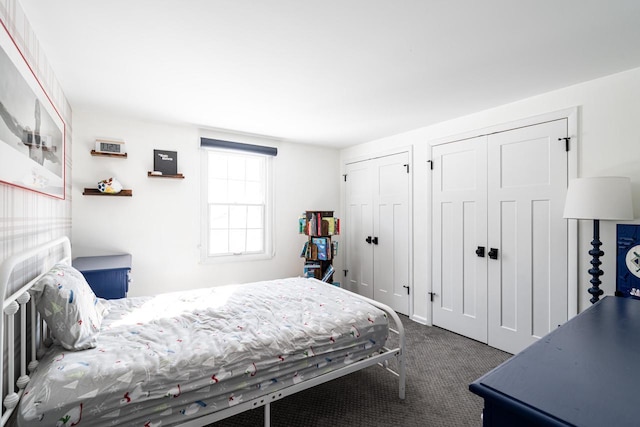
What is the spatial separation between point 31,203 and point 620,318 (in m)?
3.22

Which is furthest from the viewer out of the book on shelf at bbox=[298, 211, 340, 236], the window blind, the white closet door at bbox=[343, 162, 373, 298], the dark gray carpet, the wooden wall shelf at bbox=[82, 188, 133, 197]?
the white closet door at bbox=[343, 162, 373, 298]

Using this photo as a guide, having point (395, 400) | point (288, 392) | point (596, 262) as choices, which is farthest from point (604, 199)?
point (288, 392)

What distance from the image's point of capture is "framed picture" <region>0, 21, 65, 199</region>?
1312mm

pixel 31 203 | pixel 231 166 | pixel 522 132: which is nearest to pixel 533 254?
pixel 522 132

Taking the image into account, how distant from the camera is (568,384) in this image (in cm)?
84

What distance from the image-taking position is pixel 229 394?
5.25ft

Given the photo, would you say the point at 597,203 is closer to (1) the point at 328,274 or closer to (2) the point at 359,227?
(1) the point at 328,274

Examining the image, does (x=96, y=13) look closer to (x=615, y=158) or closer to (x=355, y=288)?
(x=615, y=158)

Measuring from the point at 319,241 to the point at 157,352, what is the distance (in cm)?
251

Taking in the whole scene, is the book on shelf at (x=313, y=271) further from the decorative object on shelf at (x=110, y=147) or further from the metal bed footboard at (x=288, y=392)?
the decorative object on shelf at (x=110, y=147)

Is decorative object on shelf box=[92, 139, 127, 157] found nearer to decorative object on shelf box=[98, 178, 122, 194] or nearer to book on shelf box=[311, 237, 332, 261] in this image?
decorative object on shelf box=[98, 178, 122, 194]

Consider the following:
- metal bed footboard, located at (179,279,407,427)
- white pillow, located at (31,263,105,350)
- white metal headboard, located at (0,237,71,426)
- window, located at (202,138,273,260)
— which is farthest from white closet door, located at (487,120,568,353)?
white metal headboard, located at (0,237,71,426)

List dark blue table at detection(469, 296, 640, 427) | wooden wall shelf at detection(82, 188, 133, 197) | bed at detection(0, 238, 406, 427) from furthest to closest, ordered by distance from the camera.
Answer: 1. wooden wall shelf at detection(82, 188, 133, 197)
2. bed at detection(0, 238, 406, 427)
3. dark blue table at detection(469, 296, 640, 427)

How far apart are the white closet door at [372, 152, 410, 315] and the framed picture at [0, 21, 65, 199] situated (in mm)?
3440
